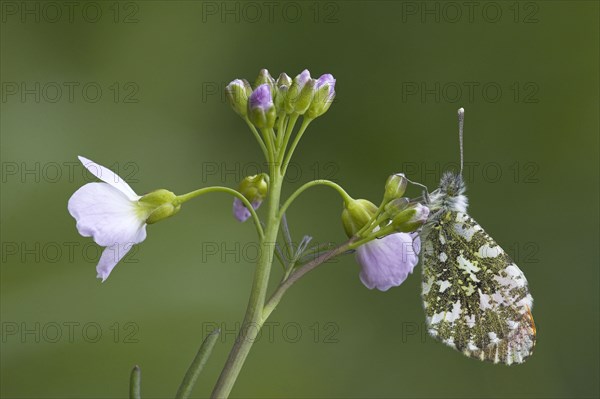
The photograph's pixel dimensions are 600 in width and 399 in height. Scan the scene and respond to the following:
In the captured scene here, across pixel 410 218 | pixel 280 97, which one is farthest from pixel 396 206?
pixel 280 97

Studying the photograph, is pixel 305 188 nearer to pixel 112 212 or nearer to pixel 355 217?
pixel 355 217

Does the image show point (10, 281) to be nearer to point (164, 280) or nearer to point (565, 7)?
point (164, 280)

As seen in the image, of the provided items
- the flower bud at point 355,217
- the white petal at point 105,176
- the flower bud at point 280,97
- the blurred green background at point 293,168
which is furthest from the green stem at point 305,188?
the blurred green background at point 293,168

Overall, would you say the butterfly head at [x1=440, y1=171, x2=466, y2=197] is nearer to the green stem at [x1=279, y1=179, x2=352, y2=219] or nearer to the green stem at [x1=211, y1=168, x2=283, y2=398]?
the green stem at [x1=279, y1=179, x2=352, y2=219]

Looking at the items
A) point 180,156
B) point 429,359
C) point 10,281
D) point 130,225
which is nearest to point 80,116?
point 180,156

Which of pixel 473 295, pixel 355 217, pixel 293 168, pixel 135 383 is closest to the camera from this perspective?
pixel 135 383

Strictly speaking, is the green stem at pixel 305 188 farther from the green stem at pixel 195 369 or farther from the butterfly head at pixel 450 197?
the butterfly head at pixel 450 197

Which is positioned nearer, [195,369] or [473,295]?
[195,369]
